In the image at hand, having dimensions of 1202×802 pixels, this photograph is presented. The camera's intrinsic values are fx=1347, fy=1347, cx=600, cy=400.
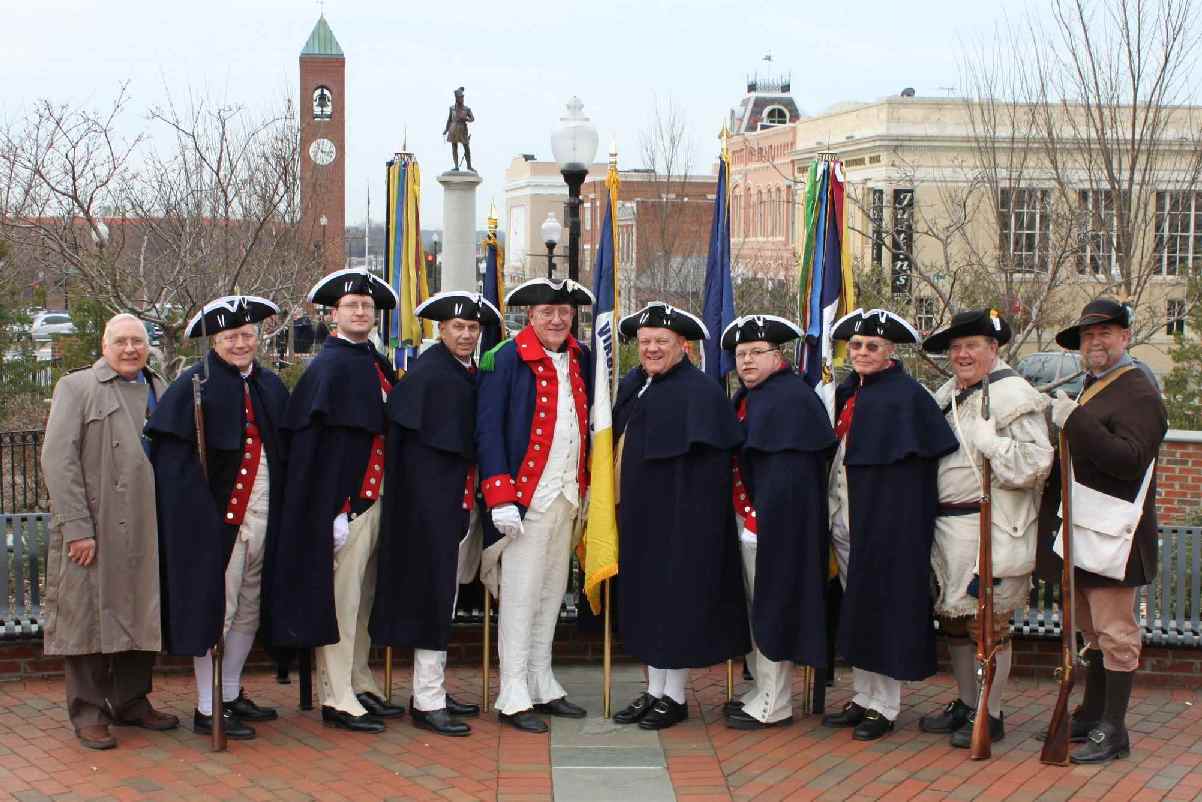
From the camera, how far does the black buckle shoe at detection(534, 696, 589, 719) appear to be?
633 cm

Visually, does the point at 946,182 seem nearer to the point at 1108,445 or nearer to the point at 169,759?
the point at 1108,445

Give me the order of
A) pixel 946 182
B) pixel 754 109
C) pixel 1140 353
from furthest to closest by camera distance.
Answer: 1. pixel 754 109
2. pixel 1140 353
3. pixel 946 182

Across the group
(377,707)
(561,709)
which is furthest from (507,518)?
(377,707)

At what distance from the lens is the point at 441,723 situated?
241 inches

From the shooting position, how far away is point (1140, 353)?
3111 centimetres

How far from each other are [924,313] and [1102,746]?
10.6m

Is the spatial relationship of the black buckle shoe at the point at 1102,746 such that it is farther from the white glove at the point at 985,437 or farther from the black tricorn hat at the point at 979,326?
the black tricorn hat at the point at 979,326

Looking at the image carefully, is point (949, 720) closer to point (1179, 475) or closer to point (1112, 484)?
point (1112, 484)

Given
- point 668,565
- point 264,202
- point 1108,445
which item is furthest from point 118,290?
point 1108,445

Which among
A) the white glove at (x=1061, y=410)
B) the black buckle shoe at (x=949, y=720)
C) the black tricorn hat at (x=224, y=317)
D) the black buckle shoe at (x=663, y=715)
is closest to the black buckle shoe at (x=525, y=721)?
the black buckle shoe at (x=663, y=715)

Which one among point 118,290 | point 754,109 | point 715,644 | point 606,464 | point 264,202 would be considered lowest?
point 715,644

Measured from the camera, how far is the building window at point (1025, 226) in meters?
14.0

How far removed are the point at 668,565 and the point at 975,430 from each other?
148 centimetres

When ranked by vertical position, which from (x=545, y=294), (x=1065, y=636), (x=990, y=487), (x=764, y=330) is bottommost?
(x=1065, y=636)
